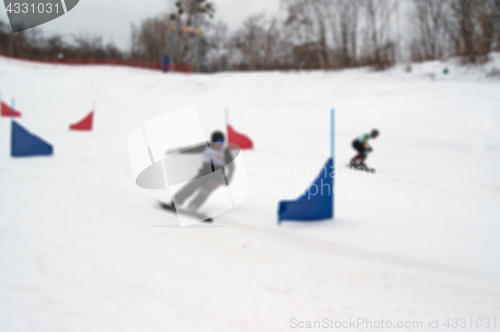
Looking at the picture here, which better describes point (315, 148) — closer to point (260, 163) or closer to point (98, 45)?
point (260, 163)

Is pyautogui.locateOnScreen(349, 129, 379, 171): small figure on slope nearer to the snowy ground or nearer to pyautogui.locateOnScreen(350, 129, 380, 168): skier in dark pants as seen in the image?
pyautogui.locateOnScreen(350, 129, 380, 168): skier in dark pants

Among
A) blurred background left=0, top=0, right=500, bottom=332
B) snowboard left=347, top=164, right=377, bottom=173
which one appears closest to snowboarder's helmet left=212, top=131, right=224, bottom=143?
blurred background left=0, top=0, right=500, bottom=332

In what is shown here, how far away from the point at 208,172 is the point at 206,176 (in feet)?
0.31

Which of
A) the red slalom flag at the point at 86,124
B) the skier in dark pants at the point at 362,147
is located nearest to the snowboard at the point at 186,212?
the skier in dark pants at the point at 362,147

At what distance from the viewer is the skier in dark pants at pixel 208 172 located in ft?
16.3

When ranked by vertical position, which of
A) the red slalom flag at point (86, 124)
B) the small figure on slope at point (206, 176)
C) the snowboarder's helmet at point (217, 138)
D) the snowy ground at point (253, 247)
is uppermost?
the red slalom flag at point (86, 124)

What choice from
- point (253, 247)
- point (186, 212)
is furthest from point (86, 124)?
point (253, 247)

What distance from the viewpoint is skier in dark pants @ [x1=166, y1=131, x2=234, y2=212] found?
16.3 feet

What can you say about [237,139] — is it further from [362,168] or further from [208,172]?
[208,172]

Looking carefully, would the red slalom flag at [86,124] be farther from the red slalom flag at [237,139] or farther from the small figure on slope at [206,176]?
the small figure on slope at [206,176]

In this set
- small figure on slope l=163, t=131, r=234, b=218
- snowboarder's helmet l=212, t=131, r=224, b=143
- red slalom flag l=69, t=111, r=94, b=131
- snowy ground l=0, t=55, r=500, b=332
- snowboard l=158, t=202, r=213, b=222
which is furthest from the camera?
red slalom flag l=69, t=111, r=94, b=131

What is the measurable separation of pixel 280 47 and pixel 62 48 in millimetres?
26416

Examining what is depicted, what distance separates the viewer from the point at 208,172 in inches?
205

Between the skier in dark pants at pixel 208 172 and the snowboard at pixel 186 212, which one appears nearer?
the snowboard at pixel 186 212
